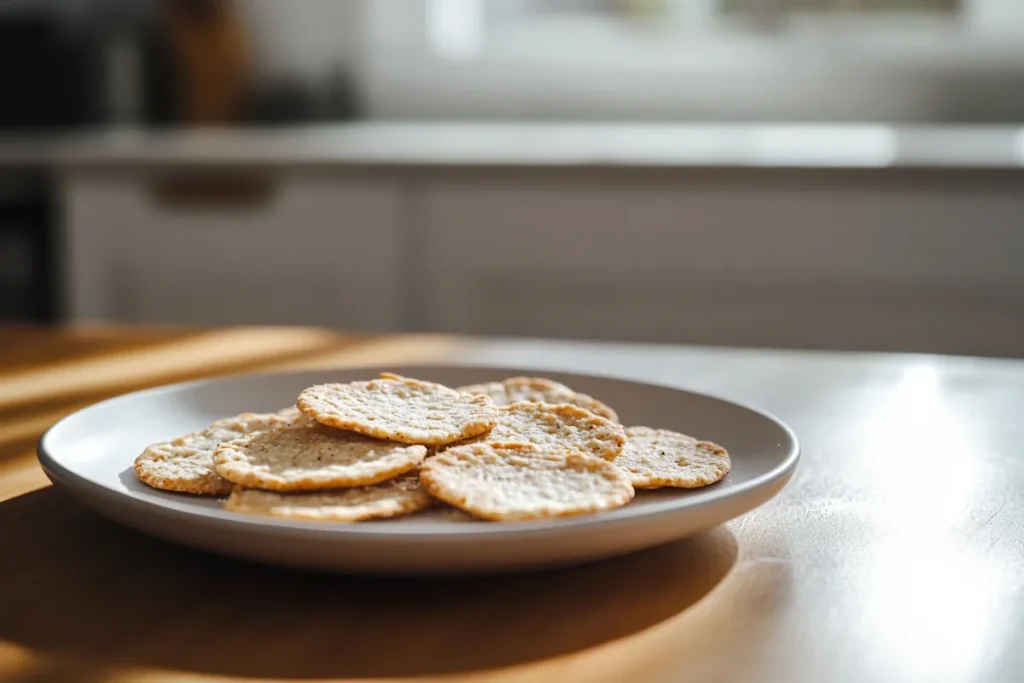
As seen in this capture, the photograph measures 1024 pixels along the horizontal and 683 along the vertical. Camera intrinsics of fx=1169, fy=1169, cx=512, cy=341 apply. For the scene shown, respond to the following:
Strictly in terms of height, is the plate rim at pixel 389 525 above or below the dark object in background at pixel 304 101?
below

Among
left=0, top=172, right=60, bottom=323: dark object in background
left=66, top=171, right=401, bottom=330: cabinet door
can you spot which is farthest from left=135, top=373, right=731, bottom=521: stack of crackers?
left=0, top=172, right=60, bottom=323: dark object in background

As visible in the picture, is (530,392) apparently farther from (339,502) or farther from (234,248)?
(234,248)

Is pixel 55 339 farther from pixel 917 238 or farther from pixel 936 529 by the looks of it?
pixel 917 238

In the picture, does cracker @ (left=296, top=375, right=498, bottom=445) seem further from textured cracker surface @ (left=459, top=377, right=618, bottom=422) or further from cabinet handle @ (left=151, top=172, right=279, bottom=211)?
cabinet handle @ (left=151, top=172, right=279, bottom=211)

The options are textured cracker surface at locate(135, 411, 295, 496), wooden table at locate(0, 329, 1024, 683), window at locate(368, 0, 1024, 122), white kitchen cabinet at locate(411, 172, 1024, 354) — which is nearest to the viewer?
wooden table at locate(0, 329, 1024, 683)

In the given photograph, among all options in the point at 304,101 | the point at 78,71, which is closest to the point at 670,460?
the point at 304,101

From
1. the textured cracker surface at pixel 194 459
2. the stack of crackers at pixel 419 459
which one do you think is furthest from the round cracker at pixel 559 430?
the textured cracker surface at pixel 194 459

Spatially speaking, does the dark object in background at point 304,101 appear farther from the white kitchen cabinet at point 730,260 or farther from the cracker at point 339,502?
the cracker at point 339,502

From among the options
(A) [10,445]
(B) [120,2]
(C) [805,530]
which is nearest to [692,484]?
(C) [805,530]
